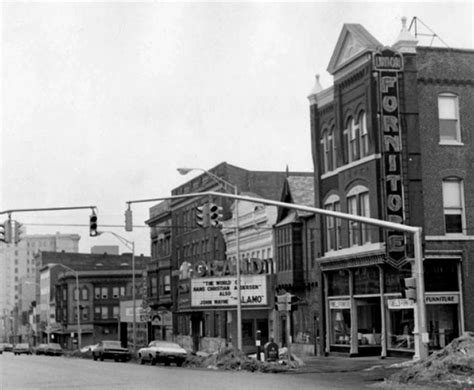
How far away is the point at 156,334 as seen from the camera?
283ft

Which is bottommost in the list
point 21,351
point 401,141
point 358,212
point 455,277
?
point 21,351

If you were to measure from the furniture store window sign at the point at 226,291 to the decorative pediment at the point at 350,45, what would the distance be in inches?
537

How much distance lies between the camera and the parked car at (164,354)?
45.4m

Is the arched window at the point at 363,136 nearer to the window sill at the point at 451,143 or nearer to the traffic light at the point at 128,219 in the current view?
the window sill at the point at 451,143

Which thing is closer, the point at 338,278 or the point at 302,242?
the point at 338,278

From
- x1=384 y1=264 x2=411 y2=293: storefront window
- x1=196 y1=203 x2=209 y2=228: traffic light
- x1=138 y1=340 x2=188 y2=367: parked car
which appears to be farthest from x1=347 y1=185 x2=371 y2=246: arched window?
x1=196 y1=203 x2=209 y2=228: traffic light

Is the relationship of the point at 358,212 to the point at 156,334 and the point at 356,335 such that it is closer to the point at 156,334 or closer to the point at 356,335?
the point at 356,335

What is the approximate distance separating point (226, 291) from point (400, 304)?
15.3 m

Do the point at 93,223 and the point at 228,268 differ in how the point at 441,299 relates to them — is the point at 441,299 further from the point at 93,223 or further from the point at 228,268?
the point at 228,268

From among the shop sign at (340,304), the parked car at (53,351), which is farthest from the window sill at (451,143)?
the parked car at (53,351)

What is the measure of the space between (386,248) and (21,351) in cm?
6191

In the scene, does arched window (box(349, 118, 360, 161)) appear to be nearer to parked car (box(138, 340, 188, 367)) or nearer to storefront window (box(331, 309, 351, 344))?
storefront window (box(331, 309, 351, 344))

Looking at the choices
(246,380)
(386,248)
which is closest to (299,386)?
(246,380)

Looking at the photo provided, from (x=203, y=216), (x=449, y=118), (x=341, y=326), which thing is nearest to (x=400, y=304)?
(x=341, y=326)
